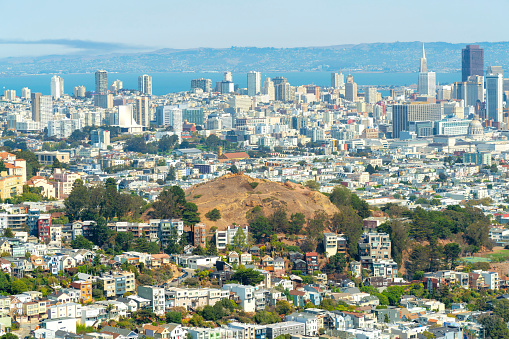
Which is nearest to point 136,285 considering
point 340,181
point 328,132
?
point 340,181

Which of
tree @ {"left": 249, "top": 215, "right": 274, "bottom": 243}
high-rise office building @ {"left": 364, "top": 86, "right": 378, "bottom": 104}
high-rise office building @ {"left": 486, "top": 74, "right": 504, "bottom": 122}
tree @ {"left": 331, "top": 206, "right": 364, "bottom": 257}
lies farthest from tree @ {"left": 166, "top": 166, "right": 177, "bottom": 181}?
high-rise office building @ {"left": 364, "top": 86, "right": 378, "bottom": 104}

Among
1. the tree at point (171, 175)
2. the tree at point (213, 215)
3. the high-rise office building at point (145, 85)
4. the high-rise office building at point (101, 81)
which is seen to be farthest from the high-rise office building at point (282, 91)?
the tree at point (213, 215)

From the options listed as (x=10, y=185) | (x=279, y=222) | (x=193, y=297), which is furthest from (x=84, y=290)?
(x=10, y=185)

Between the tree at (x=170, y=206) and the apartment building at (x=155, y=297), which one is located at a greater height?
→ the tree at (x=170, y=206)

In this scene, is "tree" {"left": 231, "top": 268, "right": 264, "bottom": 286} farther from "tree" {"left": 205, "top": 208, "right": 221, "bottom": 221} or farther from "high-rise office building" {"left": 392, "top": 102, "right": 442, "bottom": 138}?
"high-rise office building" {"left": 392, "top": 102, "right": 442, "bottom": 138}

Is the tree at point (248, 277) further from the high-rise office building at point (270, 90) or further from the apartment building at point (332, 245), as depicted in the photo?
the high-rise office building at point (270, 90)
